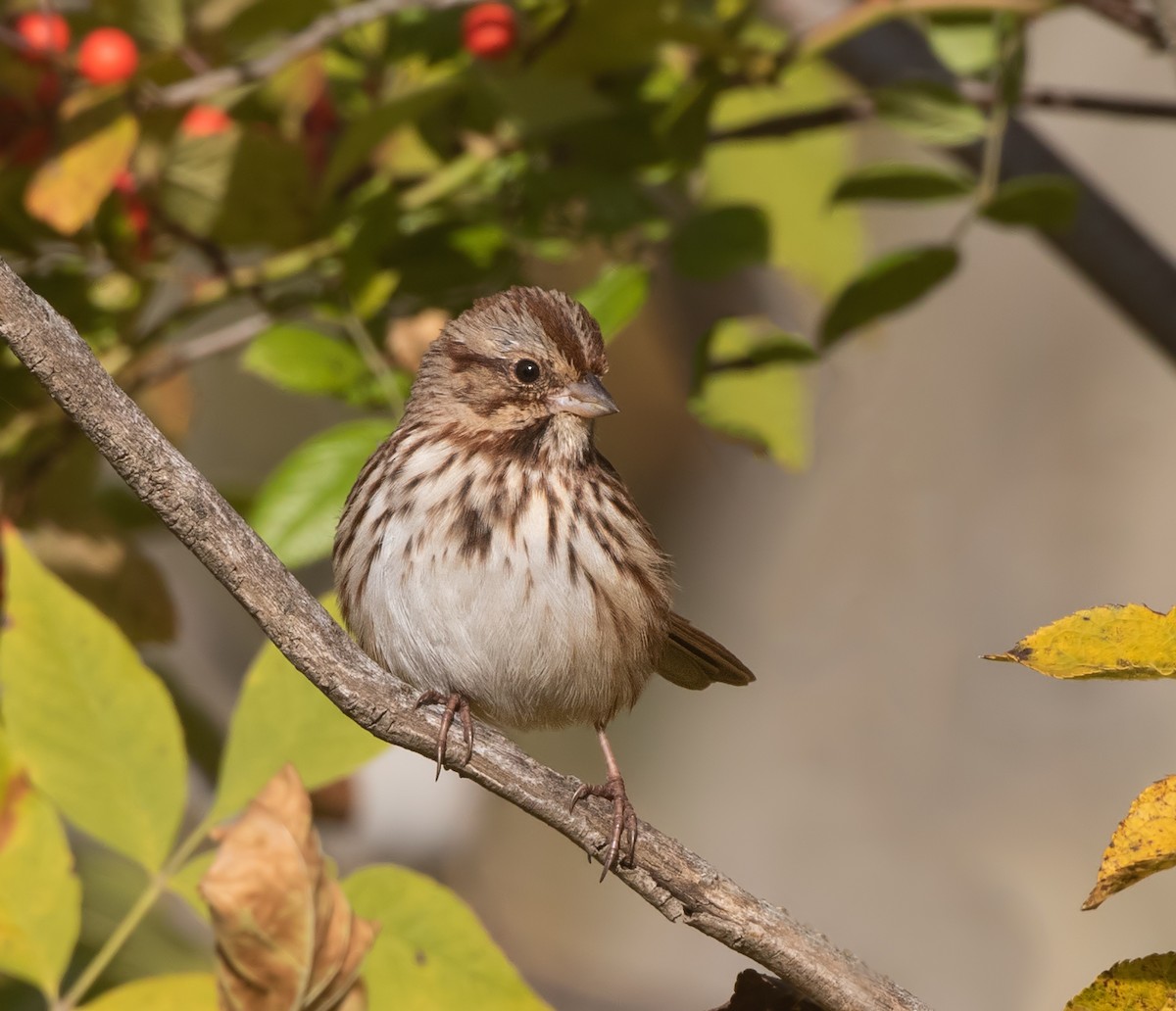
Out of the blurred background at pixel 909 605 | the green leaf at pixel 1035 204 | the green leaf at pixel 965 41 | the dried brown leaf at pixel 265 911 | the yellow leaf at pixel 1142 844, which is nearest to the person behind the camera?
the yellow leaf at pixel 1142 844

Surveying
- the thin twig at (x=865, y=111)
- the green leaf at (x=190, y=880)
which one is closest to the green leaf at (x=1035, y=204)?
the thin twig at (x=865, y=111)

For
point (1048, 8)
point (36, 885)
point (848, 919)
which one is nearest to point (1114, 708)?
point (848, 919)

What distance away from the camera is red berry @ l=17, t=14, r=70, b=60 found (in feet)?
8.70

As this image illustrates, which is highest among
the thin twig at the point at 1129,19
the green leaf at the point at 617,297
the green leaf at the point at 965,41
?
the thin twig at the point at 1129,19

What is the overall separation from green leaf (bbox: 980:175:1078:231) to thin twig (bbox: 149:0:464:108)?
90 centimetres

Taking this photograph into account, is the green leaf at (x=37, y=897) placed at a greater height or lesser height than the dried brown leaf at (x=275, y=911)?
lesser

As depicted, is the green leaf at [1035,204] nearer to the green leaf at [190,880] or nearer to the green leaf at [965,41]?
the green leaf at [965,41]

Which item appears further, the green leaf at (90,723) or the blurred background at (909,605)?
the blurred background at (909,605)

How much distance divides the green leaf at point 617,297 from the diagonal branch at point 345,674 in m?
0.78

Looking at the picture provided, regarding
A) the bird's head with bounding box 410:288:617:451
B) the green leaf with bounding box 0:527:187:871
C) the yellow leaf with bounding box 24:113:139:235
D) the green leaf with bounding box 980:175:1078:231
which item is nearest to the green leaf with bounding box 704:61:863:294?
the green leaf with bounding box 980:175:1078:231

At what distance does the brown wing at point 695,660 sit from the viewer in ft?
9.27

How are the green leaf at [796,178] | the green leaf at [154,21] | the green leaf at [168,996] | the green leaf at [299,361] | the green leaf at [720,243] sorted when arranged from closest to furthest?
1. the green leaf at [168,996]
2. the green leaf at [299,361]
3. the green leaf at [154,21]
4. the green leaf at [720,243]
5. the green leaf at [796,178]

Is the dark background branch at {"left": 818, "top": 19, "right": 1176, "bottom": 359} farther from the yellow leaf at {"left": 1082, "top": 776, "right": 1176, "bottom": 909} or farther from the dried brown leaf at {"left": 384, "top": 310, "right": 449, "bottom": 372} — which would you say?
the yellow leaf at {"left": 1082, "top": 776, "right": 1176, "bottom": 909}

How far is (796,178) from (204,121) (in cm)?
120
